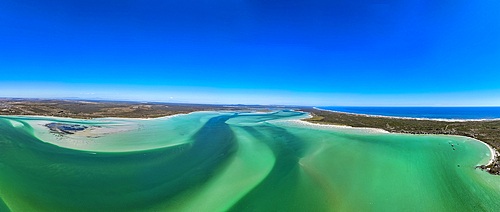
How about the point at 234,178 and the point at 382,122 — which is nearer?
the point at 234,178

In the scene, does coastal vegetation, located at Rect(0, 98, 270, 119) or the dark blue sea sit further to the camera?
the dark blue sea

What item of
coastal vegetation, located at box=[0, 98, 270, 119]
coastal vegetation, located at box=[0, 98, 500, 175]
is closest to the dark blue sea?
coastal vegetation, located at box=[0, 98, 500, 175]

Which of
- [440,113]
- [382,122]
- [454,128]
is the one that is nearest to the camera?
[454,128]

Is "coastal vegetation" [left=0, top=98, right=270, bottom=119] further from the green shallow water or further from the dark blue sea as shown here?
the dark blue sea

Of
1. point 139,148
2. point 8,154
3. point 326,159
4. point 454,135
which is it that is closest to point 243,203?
point 326,159

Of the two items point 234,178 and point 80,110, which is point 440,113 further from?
point 80,110

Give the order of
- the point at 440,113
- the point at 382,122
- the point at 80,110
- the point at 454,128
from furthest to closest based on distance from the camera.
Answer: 1. the point at 440,113
2. the point at 80,110
3. the point at 382,122
4. the point at 454,128

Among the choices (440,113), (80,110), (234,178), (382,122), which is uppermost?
(440,113)

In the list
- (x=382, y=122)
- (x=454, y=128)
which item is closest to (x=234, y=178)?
(x=454, y=128)
